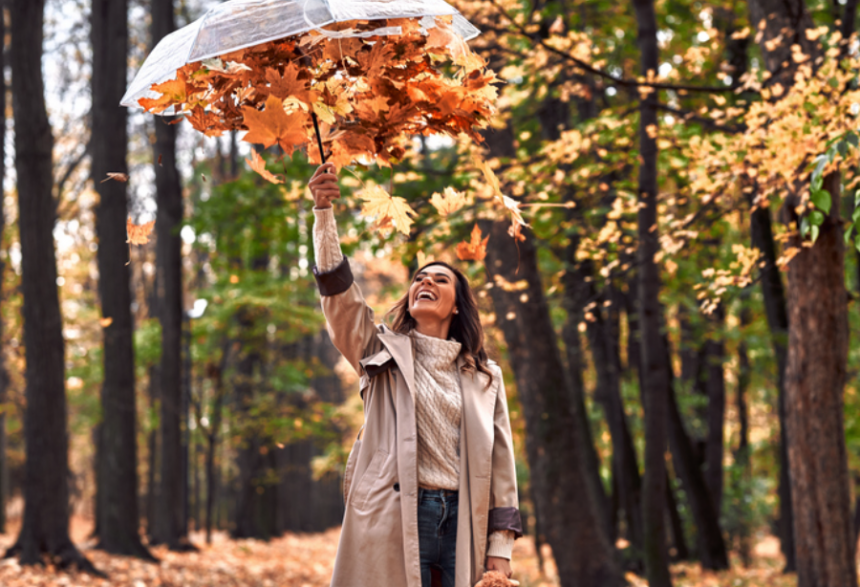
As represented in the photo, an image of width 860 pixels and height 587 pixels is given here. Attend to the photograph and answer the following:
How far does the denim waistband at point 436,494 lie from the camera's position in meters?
2.85

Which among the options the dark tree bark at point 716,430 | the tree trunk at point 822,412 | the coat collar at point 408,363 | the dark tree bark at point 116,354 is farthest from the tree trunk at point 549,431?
the dark tree bark at point 716,430

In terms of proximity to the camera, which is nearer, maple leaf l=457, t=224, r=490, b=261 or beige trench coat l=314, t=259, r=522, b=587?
beige trench coat l=314, t=259, r=522, b=587

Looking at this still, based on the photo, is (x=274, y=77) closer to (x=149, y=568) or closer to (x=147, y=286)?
(x=149, y=568)

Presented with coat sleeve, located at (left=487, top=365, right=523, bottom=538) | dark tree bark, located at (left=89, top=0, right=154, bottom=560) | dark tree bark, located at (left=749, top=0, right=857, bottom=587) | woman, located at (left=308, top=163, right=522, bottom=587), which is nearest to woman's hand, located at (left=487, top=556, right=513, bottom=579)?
woman, located at (left=308, top=163, right=522, bottom=587)

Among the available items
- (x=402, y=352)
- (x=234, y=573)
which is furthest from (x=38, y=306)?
(x=402, y=352)

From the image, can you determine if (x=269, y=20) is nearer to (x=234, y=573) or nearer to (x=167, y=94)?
(x=167, y=94)

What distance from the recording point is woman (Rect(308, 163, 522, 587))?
2.77 meters

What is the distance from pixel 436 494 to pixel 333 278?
2.96 feet

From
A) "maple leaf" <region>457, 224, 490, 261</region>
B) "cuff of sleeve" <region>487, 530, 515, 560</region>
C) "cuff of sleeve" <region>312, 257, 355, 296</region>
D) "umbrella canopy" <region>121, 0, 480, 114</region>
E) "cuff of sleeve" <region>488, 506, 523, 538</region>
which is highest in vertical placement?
"umbrella canopy" <region>121, 0, 480, 114</region>

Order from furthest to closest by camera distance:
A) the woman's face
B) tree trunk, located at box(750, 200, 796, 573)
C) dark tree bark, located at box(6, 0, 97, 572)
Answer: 1. dark tree bark, located at box(6, 0, 97, 572)
2. tree trunk, located at box(750, 200, 796, 573)
3. the woman's face

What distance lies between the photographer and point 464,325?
3322 millimetres

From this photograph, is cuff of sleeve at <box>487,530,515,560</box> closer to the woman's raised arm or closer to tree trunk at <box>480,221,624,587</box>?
the woman's raised arm

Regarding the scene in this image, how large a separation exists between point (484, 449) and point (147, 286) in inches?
929

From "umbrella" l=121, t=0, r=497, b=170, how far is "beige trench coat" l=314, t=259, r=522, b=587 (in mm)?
602
